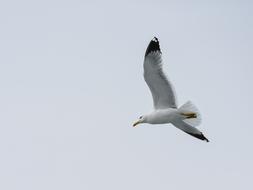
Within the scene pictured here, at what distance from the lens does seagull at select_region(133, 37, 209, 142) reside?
28281 millimetres

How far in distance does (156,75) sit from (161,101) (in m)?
1.18

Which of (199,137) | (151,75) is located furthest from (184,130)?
(151,75)

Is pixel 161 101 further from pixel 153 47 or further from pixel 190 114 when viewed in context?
pixel 153 47

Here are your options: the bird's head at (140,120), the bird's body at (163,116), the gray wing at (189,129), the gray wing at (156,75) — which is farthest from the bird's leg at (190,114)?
the bird's head at (140,120)

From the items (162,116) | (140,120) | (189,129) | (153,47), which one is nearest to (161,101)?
(162,116)

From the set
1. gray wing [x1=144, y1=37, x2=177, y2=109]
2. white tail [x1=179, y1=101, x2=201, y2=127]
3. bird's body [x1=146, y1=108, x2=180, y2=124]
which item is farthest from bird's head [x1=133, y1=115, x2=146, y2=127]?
white tail [x1=179, y1=101, x2=201, y2=127]

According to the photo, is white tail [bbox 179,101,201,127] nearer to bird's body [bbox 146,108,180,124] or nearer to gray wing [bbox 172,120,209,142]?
bird's body [bbox 146,108,180,124]

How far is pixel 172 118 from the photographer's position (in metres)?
29.1

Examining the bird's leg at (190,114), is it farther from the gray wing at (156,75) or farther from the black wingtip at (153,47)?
the black wingtip at (153,47)

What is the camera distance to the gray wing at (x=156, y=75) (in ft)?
92.7

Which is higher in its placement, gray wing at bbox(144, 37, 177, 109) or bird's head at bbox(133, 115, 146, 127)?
gray wing at bbox(144, 37, 177, 109)

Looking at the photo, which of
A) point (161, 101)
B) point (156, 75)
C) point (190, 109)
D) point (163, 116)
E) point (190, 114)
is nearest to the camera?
point (156, 75)

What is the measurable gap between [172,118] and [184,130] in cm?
135

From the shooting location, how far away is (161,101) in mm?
29156
